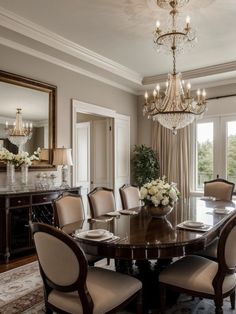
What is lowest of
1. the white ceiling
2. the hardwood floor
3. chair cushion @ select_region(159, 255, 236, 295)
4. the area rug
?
the area rug

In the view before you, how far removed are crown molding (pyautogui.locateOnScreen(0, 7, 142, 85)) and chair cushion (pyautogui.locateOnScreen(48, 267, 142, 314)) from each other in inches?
120

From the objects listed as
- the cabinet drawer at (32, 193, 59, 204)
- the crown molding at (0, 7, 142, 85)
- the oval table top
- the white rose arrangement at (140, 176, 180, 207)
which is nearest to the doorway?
the crown molding at (0, 7, 142, 85)

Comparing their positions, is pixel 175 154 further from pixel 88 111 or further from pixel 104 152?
pixel 88 111

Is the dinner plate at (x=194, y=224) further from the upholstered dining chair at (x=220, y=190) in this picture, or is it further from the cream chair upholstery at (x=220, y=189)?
the cream chair upholstery at (x=220, y=189)

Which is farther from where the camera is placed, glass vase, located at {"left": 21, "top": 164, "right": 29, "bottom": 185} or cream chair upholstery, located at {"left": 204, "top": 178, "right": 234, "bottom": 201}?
cream chair upholstery, located at {"left": 204, "top": 178, "right": 234, "bottom": 201}

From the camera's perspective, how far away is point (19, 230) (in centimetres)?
377

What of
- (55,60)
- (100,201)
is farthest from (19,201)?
(55,60)

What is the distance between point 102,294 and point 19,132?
305 centimetres

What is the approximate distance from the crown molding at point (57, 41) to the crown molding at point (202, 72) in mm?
530

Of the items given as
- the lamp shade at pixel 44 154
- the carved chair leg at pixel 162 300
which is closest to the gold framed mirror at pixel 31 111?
the lamp shade at pixel 44 154

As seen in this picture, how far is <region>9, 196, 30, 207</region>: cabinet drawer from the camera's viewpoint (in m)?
3.65

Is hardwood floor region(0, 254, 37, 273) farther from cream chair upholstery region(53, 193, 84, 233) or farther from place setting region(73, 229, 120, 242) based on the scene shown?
place setting region(73, 229, 120, 242)

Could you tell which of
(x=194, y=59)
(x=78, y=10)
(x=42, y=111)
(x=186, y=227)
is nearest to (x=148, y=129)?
(x=194, y=59)

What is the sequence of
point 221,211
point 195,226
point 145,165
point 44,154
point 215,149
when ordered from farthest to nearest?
point 145,165 < point 215,149 < point 44,154 < point 221,211 < point 195,226
